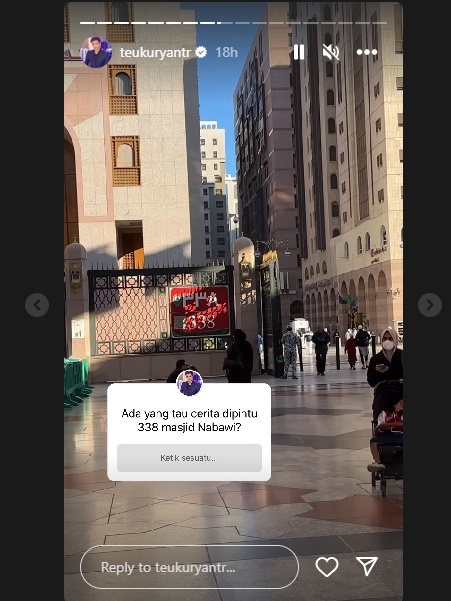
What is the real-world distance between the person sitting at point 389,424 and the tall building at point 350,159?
1.10 feet

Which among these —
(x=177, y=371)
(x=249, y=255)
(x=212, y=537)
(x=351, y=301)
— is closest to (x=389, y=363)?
(x=351, y=301)

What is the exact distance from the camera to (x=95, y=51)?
3203mm

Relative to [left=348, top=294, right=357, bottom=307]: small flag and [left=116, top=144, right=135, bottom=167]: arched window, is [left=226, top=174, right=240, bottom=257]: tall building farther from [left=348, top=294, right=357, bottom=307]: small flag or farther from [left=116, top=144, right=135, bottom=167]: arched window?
[left=348, top=294, right=357, bottom=307]: small flag

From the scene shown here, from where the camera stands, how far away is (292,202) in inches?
177

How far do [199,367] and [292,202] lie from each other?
1372 mm
